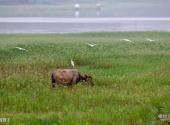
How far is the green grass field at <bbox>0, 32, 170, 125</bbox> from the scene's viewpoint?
1204cm

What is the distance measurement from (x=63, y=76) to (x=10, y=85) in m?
1.48

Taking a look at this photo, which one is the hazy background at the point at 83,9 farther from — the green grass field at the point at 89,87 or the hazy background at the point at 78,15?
the green grass field at the point at 89,87

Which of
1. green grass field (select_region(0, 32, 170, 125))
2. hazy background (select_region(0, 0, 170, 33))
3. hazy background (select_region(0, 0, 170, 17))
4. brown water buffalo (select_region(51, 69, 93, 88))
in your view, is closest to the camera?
green grass field (select_region(0, 32, 170, 125))

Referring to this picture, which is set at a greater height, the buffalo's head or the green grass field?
the buffalo's head

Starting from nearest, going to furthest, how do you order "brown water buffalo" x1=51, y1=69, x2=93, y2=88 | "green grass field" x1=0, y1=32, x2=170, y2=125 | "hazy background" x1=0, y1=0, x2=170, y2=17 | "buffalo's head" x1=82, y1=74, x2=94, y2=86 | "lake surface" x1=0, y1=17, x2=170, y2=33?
"green grass field" x1=0, y1=32, x2=170, y2=125
"brown water buffalo" x1=51, y1=69, x2=93, y2=88
"buffalo's head" x1=82, y1=74, x2=94, y2=86
"lake surface" x1=0, y1=17, x2=170, y2=33
"hazy background" x1=0, y1=0, x2=170, y2=17

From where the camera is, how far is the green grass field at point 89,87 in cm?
1204

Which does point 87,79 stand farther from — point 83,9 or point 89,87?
point 83,9

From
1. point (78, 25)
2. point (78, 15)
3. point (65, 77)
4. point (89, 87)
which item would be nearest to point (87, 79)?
point (89, 87)

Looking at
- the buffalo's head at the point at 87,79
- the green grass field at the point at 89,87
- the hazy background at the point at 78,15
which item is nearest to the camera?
the green grass field at the point at 89,87

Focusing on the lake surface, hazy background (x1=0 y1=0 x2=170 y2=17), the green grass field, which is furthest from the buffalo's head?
hazy background (x1=0 y1=0 x2=170 y2=17)

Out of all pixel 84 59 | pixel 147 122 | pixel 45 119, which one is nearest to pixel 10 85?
pixel 45 119

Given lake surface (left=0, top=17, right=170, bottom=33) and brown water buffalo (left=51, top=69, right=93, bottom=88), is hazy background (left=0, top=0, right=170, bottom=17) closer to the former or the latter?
lake surface (left=0, top=17, right=170, bottom=33)

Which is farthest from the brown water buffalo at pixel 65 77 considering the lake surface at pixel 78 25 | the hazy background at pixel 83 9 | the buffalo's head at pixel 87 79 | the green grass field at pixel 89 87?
the hazy background at pixel 83 9

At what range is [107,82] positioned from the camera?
1582 cm
